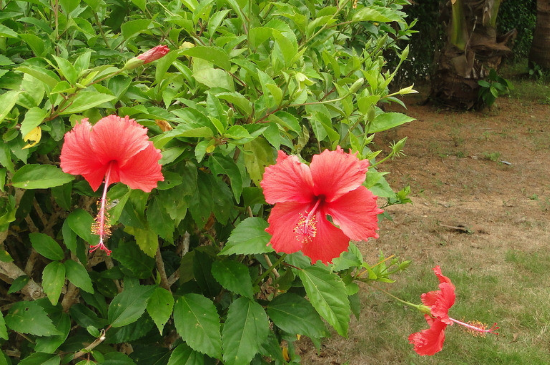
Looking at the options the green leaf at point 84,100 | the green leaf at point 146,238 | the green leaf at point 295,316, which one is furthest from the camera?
the green leaf at point 295,316

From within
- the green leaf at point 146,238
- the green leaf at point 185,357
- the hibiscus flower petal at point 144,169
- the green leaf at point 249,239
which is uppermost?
the hibiscus flower petal at point 144,169

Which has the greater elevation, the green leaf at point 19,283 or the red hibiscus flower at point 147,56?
the red hibiscus flower at point 147,56

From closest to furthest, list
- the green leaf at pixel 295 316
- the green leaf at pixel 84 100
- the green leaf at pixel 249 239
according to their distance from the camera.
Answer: the green leaf at pixel 84 100 < the green leaf at pixel 249 239 < the green leaf at pixel 295 316

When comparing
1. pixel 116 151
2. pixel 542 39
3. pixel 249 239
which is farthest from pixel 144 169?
pixel 542 39

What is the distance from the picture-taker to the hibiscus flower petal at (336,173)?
0.83 m

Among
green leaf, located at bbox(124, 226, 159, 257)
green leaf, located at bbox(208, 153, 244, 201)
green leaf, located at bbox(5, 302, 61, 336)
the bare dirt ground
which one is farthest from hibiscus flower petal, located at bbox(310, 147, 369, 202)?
the bare dirt ground

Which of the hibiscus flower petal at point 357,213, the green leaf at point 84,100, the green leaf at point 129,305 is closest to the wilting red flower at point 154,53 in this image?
the green leaf at point 84,100

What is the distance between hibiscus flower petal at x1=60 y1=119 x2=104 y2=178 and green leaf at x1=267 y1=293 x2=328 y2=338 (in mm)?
665

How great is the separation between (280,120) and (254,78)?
0.19 m

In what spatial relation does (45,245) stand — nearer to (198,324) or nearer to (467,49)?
(198,324)

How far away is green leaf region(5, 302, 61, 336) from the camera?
1100mm

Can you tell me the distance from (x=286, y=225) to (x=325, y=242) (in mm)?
74

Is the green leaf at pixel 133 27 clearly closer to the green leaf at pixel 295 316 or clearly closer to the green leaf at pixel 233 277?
the green leaf at pixel 233 277

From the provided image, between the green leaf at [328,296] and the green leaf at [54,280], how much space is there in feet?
1.72
